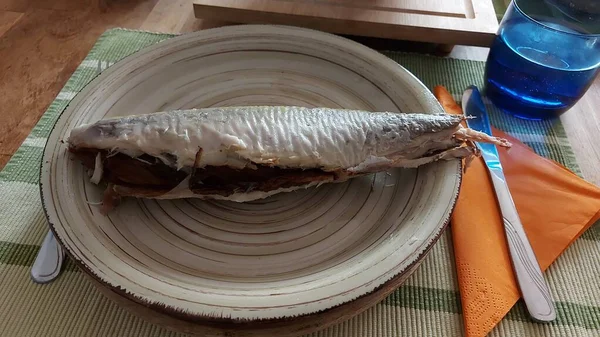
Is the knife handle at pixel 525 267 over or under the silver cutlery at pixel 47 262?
under

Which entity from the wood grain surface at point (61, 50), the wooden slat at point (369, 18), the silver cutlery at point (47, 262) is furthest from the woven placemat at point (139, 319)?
the wooden slat at point (369, 18)

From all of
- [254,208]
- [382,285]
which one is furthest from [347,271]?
[254,208]

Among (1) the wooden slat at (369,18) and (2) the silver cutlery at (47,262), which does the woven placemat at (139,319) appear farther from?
(1) the wooden slat at (369,18)

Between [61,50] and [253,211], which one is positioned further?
[61,50]

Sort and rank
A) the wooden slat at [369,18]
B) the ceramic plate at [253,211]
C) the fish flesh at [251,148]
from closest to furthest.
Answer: the ceramic plate at [253,211], the fish flesh at [251,148], the wooden slat at [369,18]

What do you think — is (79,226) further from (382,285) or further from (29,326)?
(382,285)

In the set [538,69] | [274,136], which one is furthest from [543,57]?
[274,136]

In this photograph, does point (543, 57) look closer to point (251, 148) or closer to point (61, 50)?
point (251, 148)
